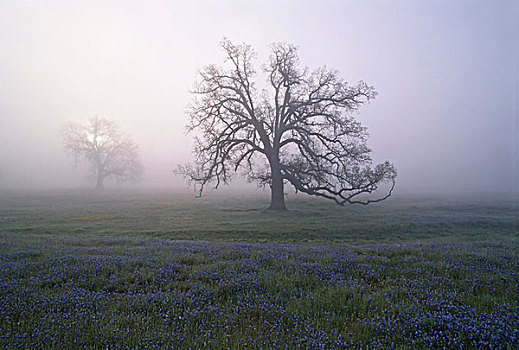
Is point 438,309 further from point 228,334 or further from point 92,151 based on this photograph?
point 92,151

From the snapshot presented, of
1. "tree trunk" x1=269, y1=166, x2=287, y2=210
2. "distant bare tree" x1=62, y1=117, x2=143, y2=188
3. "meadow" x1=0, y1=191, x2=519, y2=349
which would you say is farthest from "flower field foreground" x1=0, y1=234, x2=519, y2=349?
"distant bare tree" x1=62, y1=117, x2=143, y2=188

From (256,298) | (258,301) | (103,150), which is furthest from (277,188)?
(103,150)

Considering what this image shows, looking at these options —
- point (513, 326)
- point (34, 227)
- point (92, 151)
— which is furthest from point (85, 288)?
point (92, 151)

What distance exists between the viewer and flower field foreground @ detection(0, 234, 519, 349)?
12.7 ft

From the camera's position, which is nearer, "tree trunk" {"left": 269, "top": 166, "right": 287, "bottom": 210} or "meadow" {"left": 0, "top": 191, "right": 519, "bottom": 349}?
"meadow" {"left": 0, "top": 191, "right": 519, "bottom": 349}

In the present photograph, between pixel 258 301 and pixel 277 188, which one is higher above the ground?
pixel 277 188

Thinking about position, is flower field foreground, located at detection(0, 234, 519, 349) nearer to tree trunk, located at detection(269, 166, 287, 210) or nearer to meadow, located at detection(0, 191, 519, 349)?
meadow, located at detection(0, 191, 519, 349)

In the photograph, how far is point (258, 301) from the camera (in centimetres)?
519

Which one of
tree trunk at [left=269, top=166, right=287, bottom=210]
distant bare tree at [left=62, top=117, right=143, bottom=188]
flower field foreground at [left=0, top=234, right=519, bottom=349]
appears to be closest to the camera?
flower field foreground at [left=0, top=234, right=519, bottom=349]

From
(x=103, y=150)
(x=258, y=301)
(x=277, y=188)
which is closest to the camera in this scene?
(x=258, y=301)

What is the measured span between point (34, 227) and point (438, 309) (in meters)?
21.6

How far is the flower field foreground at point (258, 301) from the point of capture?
3.88 meters

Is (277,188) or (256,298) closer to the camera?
(256,298)

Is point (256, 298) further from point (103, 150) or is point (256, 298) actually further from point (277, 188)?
point (103, 150)
